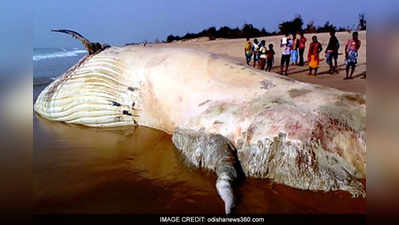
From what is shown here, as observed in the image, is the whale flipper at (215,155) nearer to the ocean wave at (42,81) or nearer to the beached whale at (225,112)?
the beached whale at (225,112)

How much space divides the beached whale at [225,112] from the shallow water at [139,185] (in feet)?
0.46

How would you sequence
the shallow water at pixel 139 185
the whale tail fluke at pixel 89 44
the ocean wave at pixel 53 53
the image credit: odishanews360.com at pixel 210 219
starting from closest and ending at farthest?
the image credit: odishanews360.com at pixel 210 219 < the shallow water at pixel 139 185 < the whale tail fluke at pixel 89 44 < the ocean wave at pixel 53 53

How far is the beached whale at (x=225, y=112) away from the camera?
3.60 meters

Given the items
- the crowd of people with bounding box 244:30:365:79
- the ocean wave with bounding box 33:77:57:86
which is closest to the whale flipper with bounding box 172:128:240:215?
the crowd of people with bounding box 244:30:365:79

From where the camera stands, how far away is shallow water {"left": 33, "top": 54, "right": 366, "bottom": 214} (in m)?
3.40

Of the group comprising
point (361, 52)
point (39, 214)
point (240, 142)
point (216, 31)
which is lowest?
point (39, 214)

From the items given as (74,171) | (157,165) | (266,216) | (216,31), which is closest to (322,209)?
(266,216)

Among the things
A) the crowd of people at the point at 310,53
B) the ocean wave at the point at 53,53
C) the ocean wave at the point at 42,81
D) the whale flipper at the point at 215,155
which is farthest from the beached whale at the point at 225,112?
the ocean wave at the point at 53,53

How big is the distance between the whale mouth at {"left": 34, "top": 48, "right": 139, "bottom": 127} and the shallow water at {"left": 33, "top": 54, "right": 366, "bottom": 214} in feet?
1.41

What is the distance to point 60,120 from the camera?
6.24m

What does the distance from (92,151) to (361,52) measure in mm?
12430

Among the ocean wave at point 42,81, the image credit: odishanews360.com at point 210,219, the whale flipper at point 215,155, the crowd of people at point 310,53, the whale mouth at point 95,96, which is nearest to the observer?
the image credit: odishanews360.com at point 210,219

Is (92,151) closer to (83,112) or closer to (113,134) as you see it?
(113,134)

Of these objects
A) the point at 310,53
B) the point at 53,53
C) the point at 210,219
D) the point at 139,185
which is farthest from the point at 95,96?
the point at 53,53
